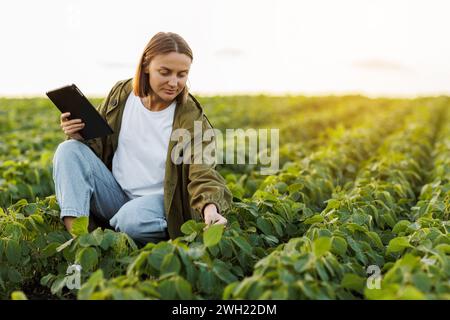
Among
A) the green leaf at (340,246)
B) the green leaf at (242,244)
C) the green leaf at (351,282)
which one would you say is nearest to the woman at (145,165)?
the green leaf at (242,244)

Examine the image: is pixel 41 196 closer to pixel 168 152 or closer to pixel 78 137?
pixel 78 137

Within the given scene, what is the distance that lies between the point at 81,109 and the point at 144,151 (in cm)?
38

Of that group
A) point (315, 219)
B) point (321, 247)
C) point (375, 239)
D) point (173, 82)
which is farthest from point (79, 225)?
point (375, 239)

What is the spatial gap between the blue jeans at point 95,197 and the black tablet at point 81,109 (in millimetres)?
→ 90

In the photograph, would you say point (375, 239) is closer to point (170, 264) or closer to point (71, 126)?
point (170, 264)

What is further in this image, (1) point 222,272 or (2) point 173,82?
(2) point 173,82

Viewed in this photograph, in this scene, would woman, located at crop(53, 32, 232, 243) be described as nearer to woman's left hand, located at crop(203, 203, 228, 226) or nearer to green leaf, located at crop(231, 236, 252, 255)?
woman's left hand, located at crop(203, 203, 228, 226)

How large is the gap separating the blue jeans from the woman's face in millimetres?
494

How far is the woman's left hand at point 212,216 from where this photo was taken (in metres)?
2.74

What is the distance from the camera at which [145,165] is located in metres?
3.15

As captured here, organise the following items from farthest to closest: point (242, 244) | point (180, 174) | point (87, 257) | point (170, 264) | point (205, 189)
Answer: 1. point (180, 174)
2. point (205, 189)
3. point (242, 244)
4. point (87, 257)
5. point (170, 264)

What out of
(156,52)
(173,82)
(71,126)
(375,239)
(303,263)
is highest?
(156,52)

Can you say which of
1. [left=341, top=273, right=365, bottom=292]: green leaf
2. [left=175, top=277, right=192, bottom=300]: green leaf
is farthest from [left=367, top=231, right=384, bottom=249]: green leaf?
[left=175, top=277, right=192, bottom=300]: green leaf

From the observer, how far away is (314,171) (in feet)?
15.1
